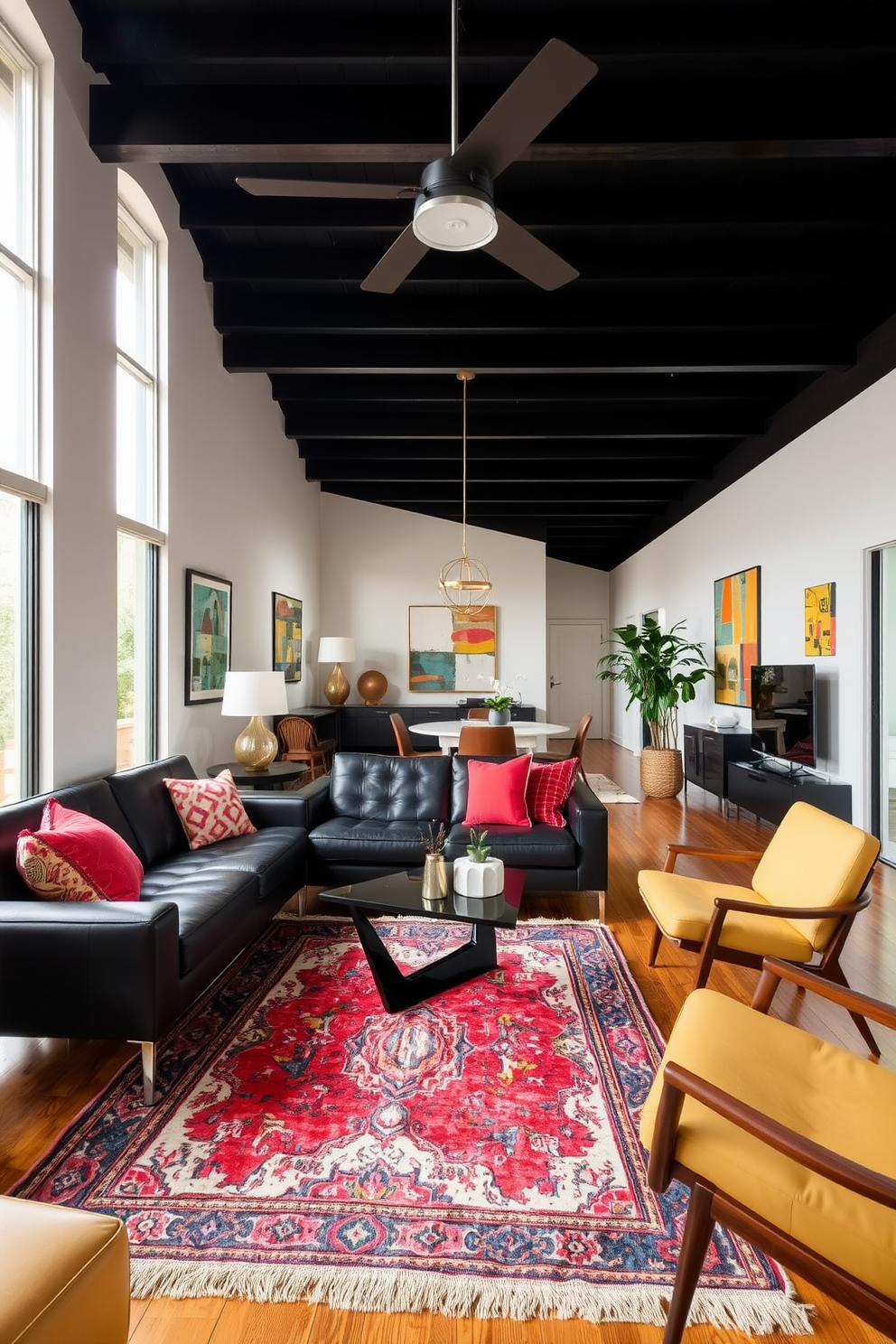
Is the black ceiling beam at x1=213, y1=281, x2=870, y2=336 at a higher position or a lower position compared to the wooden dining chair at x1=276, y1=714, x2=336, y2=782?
higher

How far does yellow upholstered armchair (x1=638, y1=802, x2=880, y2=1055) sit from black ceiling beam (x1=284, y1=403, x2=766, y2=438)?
4.65 metres

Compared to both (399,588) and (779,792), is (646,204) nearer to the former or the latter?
(779,792)

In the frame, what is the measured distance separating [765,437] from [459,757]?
4.18 m

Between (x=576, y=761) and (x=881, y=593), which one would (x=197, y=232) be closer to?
(x=576, y=761)

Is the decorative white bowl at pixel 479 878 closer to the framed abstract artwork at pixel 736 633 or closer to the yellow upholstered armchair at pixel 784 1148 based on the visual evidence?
the yellow upholstered armchair at pixel 784 1148

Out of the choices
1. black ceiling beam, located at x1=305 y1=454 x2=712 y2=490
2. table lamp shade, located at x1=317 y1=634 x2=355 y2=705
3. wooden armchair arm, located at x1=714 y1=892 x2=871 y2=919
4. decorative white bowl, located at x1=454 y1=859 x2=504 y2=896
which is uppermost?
black ceiling beam, located at x1=305 y1=454 x2=712 y2=490

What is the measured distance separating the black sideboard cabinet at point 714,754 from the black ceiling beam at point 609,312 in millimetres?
3185

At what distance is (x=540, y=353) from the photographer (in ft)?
17.1

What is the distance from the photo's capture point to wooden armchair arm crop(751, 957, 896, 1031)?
1578 millimetres

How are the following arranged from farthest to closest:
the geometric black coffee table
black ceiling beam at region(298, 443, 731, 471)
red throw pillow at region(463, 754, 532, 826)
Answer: black ceiling beam at region(298, 443, 731, 471) → red throw pillow at region(463, 754, 532, 826) → the geometric black coffee table

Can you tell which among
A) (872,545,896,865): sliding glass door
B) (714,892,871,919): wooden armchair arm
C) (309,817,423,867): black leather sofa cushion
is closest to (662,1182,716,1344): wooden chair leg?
(714,892,871,919): wooden armchair arm

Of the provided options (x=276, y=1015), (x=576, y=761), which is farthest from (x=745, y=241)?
(x=276, y=1015)

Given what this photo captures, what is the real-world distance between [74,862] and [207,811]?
1.18m

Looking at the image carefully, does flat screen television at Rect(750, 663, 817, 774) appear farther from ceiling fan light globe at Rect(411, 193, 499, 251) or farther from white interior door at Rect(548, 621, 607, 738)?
white interior door at Rect(548, 621, 607, 738)
